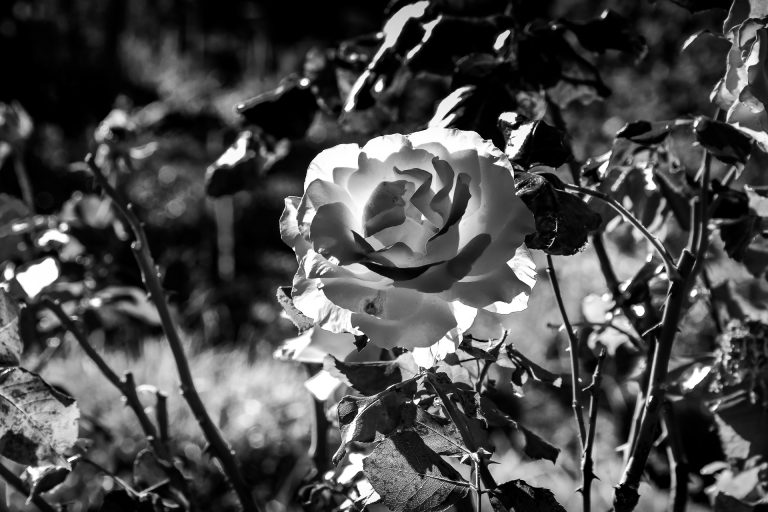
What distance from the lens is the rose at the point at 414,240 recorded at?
0.50 metres

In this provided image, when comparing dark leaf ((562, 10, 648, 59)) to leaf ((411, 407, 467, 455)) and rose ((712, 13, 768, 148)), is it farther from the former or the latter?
leaf ((411, 407, 467, 455))

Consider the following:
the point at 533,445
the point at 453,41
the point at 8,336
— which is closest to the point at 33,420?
the point at 8,336

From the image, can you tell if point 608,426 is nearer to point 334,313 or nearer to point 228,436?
point 228,436

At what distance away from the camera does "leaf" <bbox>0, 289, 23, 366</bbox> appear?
0.66 meters

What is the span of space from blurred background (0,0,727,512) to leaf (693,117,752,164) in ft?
0.38

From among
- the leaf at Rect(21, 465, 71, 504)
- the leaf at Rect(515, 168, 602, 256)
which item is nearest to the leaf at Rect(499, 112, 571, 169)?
the leaf at Rect(515, 168, 602, 256)

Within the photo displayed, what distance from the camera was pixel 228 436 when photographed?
2.63m

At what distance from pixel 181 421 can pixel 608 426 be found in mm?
1773

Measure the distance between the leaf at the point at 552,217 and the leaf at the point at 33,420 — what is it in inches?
15.2

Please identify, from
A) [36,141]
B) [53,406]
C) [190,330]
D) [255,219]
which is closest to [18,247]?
[53,406]

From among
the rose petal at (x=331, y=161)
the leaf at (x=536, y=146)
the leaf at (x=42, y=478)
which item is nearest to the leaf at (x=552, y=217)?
the leaf at (x=536, y=146)

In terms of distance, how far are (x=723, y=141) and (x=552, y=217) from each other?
20 centimetres

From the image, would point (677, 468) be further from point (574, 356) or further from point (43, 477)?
point (43, 477)

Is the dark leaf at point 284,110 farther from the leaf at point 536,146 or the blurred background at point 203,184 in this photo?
the leaf at point 536,146
